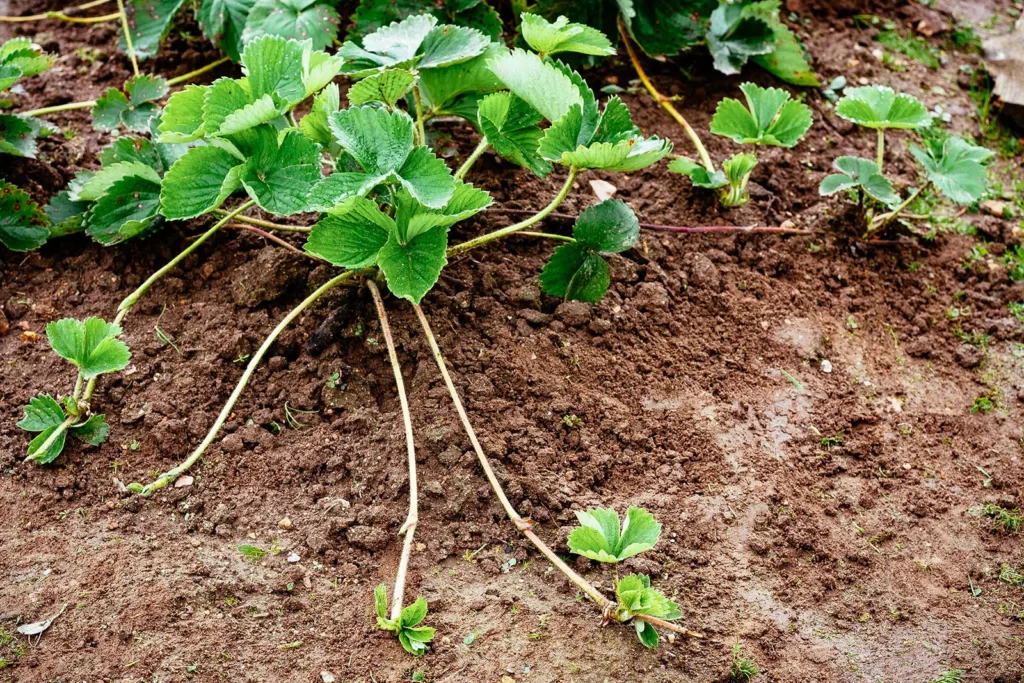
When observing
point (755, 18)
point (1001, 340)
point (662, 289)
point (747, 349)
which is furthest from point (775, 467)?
point (755, 18)

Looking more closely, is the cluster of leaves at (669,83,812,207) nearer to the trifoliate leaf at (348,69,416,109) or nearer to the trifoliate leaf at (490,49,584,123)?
the trifoliate leaf at (490,49,584,123)

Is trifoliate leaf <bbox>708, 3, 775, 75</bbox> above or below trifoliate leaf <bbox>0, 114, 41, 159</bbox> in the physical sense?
below

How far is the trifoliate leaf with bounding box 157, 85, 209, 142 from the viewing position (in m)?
1.69

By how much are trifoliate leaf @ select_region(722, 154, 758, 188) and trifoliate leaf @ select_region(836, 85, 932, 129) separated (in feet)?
0.82

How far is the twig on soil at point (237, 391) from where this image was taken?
1593 mm

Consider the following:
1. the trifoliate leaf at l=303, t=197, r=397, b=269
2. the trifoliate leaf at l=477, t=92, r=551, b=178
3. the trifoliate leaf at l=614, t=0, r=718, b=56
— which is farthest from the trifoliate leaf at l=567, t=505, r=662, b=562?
the trifoliate leaf at l=614, t=0, r=718, b=56

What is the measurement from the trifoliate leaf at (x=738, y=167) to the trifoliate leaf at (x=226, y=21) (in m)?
1.26

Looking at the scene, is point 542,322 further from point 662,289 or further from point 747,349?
point 747,349

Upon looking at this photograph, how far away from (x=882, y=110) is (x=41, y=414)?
1924mm

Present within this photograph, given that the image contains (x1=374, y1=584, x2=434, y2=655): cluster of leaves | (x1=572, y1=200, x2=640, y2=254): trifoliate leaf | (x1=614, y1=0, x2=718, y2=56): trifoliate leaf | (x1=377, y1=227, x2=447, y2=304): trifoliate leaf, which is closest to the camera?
(x1=374, y1=584, x2=434, y2=655): cluster of leaves

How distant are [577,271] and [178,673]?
3.41 ft

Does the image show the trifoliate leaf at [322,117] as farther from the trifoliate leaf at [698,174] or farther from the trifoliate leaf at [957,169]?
the trifoliate leaf at [957,169]

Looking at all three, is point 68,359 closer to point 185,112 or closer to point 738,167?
point 185,112

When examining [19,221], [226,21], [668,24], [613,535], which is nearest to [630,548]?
[613,535]
